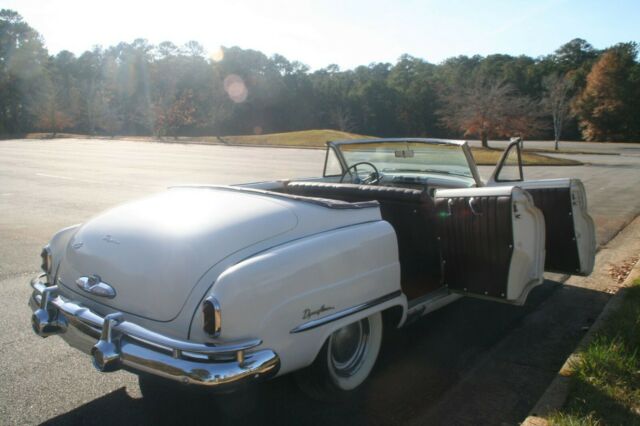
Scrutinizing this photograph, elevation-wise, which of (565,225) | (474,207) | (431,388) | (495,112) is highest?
(495,112)

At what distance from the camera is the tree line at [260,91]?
52.5 meters

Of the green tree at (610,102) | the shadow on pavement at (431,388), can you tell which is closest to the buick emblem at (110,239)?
the shadow on pavement at (431,388)

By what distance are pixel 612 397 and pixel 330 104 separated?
7358cm

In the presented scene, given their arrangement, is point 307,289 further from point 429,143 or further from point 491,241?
point 429,143

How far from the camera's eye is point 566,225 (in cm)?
414

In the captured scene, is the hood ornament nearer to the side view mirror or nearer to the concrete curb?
the concrete curb

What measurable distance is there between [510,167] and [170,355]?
3.69 m

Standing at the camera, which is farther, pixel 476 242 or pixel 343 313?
pixel 476 242

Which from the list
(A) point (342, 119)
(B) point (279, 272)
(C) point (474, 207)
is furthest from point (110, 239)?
(A) point (342, 119)

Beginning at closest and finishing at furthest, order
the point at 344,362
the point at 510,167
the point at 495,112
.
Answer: the point at 344,362 < the point at 510,167 < the point at 495,112

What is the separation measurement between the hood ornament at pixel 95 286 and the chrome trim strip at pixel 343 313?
101 centimetres

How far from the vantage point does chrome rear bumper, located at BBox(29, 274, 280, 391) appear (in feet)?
7.41

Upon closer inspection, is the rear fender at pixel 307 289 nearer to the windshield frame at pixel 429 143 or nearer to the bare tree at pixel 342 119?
the windshield frame at pixel 429 143

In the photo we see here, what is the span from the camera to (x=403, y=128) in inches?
2803
